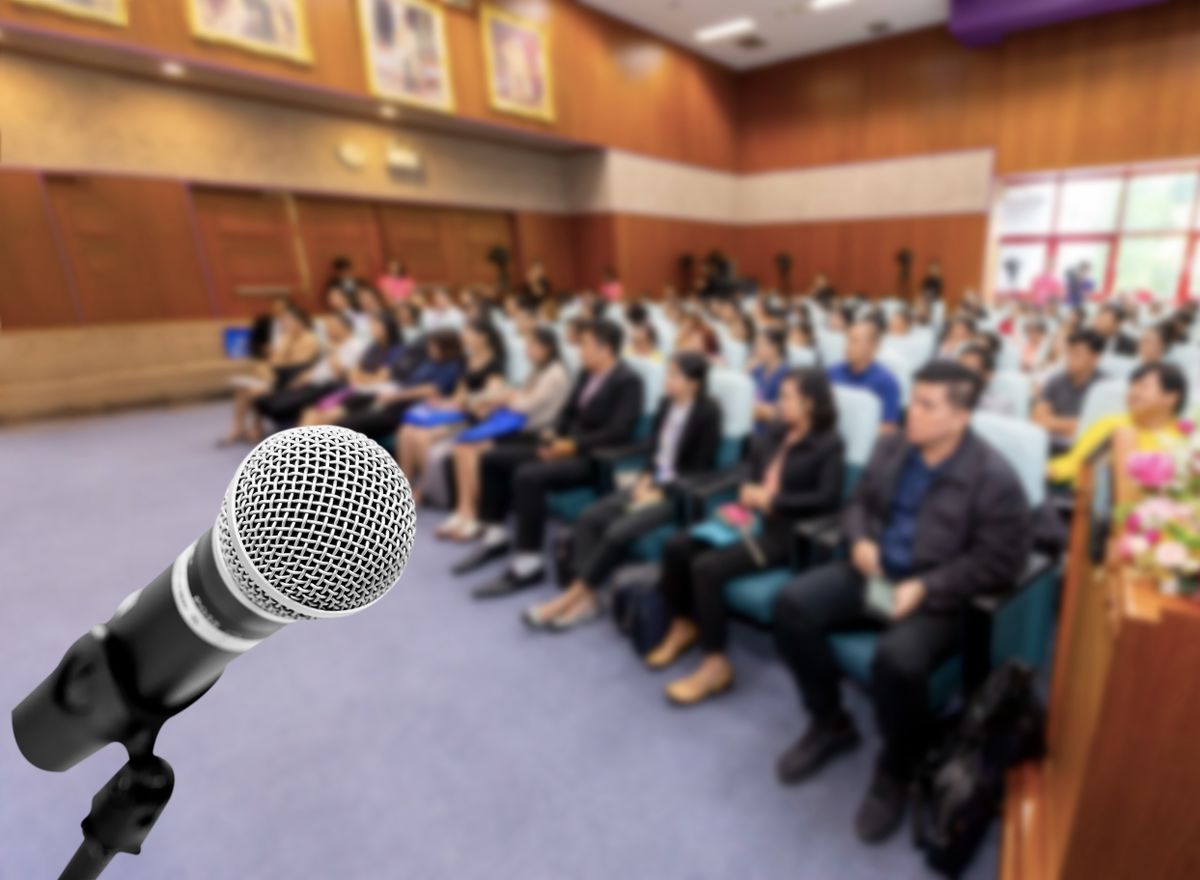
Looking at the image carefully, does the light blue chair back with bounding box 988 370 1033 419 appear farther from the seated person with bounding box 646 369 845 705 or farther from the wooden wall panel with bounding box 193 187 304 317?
the wooden wall panel with bounding box 193 187 304 317

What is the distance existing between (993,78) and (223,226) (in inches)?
483

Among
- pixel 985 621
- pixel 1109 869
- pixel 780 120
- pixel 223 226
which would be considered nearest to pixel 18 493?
pixel 1109 869

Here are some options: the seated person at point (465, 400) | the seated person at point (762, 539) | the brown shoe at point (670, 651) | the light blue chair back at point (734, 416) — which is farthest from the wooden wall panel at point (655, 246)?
the brown shoe at point (670, 651)

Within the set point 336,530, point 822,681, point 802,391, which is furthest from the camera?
point 802,391

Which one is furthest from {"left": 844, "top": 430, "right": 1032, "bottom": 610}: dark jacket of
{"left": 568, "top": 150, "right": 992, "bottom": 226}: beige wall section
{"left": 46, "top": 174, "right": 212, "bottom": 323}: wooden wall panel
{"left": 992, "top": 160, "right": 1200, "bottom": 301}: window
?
{"left": 568, "top": 150, "right": 992, "bottom": 226}: beige wall section

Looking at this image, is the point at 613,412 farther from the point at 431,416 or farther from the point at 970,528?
the point at 970,528

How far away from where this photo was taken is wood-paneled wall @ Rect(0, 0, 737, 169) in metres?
5.95

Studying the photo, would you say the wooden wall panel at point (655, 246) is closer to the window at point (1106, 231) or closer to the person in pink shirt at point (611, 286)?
the person in pink shirt at point (611, 286)

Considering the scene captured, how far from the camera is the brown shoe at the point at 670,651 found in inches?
87.3

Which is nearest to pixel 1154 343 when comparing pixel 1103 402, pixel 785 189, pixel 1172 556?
pixel 1103 402

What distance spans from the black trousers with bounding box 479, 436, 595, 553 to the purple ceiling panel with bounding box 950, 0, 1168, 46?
10.1m

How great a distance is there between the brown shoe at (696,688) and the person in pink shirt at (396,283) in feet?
Answer: 20.6

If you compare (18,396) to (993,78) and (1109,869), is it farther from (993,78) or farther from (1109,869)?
(993,78)

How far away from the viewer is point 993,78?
33.6 ft
